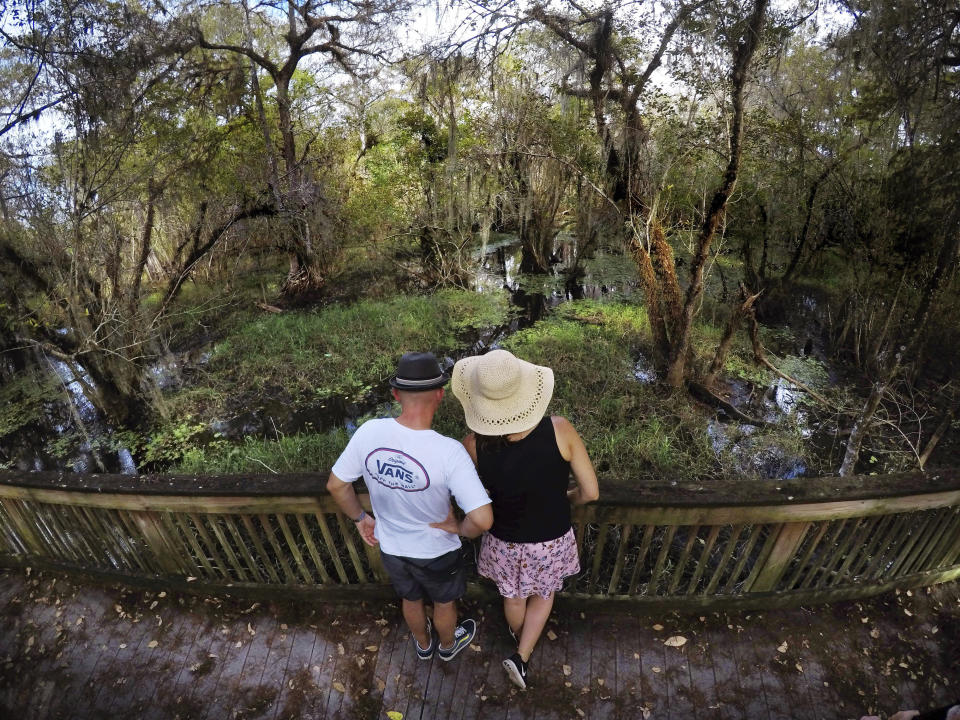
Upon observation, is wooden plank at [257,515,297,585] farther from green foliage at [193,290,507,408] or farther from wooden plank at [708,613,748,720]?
green foliage at [193,290,507,408]

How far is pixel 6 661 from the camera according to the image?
8.26 ft

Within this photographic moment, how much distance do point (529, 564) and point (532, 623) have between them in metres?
0.40

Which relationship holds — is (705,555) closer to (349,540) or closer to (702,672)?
(702,672)

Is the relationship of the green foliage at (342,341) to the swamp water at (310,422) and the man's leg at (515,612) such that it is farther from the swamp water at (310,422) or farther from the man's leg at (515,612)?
the man's leg at (515,612)

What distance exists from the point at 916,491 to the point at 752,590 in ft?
2.90

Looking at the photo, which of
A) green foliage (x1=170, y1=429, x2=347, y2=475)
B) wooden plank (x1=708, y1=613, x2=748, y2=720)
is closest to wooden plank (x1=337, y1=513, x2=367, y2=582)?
wooden plank (x1=708, y1=613, x2=748, y2=720)

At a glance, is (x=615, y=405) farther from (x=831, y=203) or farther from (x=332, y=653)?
(x=831, y=203)

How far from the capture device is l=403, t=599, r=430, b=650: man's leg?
218 centimetres

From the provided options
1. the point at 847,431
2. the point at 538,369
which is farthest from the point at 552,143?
the point at 538,369

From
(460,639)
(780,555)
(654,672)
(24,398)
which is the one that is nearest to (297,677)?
(460,639)

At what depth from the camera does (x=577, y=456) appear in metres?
1.85

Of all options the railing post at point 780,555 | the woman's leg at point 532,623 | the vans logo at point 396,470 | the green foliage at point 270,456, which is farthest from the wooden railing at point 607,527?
the green foliage at point 270,456

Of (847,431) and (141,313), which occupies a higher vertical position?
(141,313)

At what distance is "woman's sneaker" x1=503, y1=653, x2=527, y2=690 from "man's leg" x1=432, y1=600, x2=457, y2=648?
29 cm
